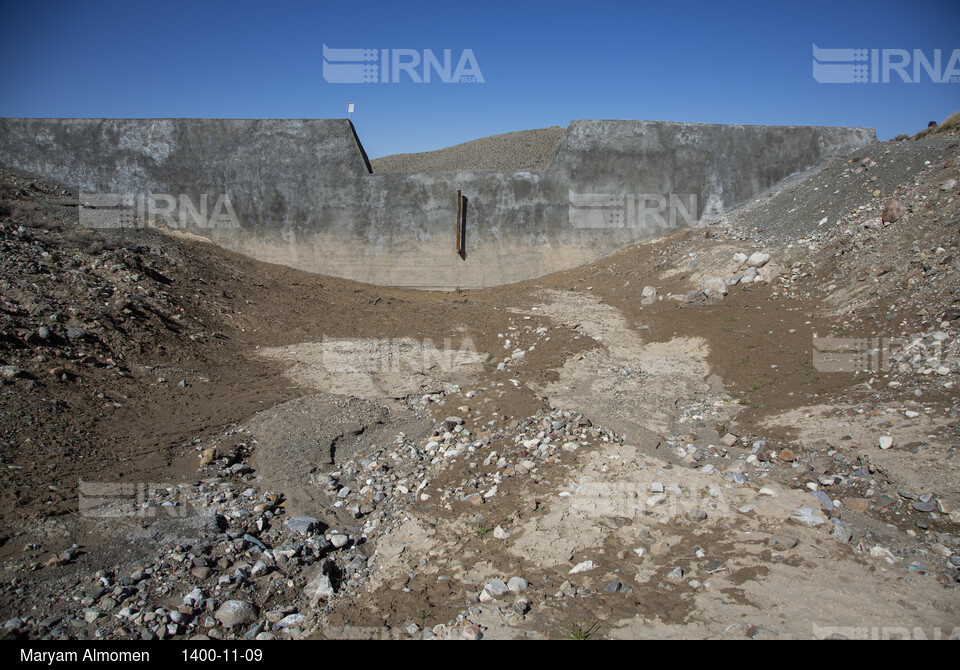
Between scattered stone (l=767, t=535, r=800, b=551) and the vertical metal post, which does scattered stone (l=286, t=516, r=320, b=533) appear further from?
the vertical metal post

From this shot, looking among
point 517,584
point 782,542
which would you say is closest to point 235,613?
point 517,584

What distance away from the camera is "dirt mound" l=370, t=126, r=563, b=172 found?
1806 cm

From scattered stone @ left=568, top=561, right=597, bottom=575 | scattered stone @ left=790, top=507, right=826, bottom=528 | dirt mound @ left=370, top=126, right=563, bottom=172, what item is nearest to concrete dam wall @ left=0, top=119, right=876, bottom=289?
dirt mound @ left=370, top=126, right=563, bottom=172

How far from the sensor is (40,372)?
214 inches

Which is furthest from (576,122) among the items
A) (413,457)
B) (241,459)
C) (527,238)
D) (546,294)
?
(241,459)

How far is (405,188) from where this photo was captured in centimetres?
1074

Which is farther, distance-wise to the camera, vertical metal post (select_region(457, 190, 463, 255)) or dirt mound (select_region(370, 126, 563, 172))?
dirt mound (select_region(370, 126, 563, 172))

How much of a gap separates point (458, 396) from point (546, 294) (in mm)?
4214

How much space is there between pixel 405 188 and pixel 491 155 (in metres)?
9.36

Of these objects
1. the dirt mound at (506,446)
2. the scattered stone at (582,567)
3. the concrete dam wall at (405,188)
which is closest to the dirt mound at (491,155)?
the concrete dam wall at (405,188)

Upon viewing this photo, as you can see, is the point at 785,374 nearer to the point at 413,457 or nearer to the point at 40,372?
the point at 413,457

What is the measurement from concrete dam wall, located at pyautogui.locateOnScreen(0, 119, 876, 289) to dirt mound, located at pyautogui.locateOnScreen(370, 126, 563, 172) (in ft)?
22.6

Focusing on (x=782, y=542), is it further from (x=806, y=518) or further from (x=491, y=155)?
(x=491, y=155)

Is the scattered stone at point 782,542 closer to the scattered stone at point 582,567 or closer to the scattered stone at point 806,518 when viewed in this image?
the scattered stone at point 806,518
